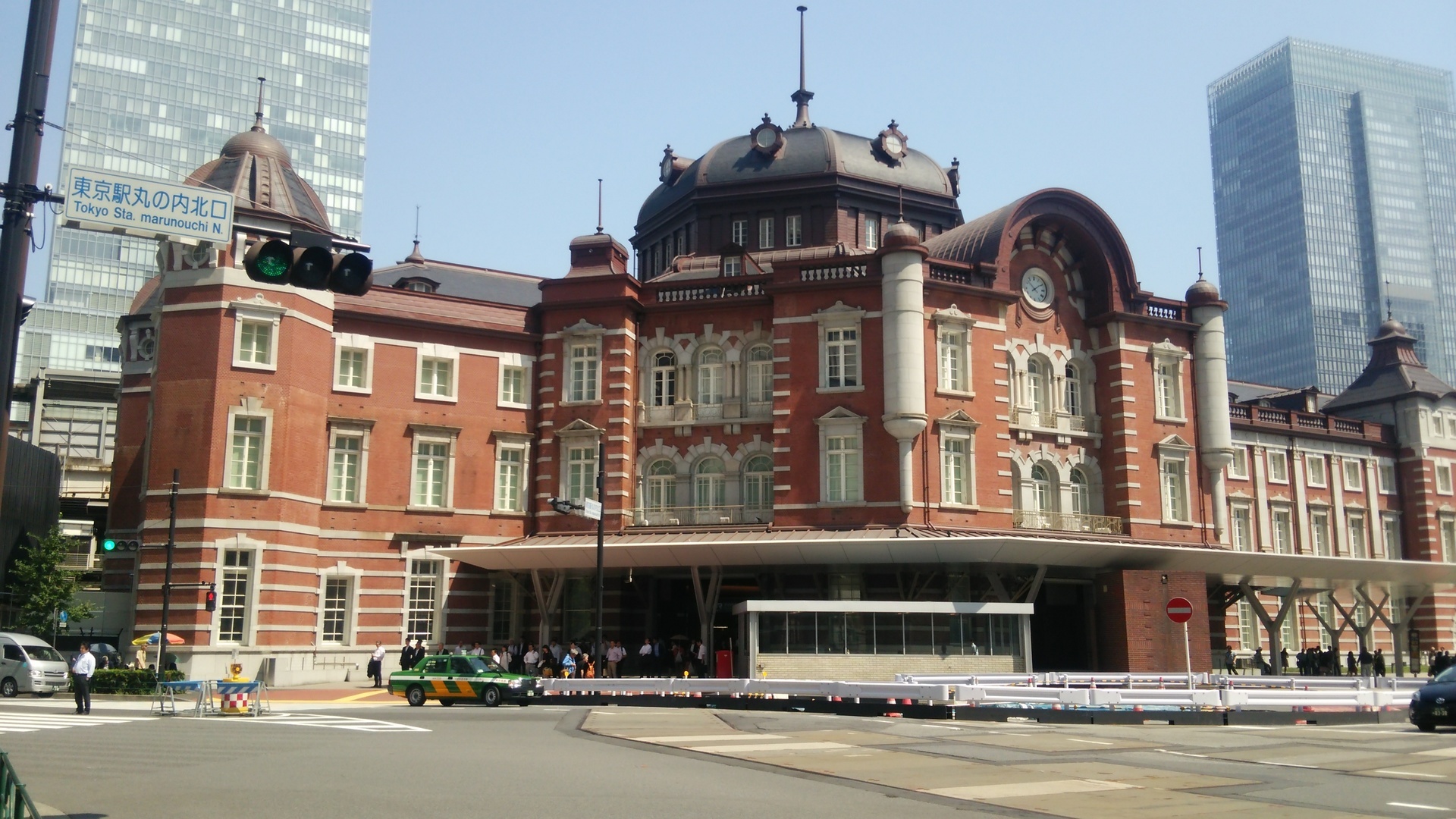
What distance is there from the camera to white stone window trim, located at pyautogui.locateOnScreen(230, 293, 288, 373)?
37438 mm

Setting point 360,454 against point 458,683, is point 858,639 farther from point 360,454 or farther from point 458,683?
point 360,454

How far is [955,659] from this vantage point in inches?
1342

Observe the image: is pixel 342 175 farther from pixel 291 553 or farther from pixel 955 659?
pixel 955 659

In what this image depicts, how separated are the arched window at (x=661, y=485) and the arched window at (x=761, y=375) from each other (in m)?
3.53

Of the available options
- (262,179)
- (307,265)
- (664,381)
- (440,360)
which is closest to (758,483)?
(664,381)

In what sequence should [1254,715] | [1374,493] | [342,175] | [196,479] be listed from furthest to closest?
[342,175] < [1374,493] < [196,479] < [1254,715]

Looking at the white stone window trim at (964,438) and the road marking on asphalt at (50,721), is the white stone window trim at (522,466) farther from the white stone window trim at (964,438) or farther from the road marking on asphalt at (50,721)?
the road marking on asphalt at (50,721)

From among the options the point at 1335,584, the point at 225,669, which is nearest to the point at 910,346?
the point at 1335,584

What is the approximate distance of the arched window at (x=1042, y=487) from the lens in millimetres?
41469

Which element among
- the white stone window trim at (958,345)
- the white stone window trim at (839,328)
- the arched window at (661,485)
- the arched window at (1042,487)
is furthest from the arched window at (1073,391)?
the arched window at (661,485)

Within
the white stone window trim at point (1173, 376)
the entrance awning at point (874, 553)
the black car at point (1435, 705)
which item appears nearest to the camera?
the black car at point (1435, 705)

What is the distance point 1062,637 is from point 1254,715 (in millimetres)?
15707

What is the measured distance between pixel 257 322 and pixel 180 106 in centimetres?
8683

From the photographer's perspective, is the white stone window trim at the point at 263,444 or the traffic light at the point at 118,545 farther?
the white stone window trim at the point at 263,444
